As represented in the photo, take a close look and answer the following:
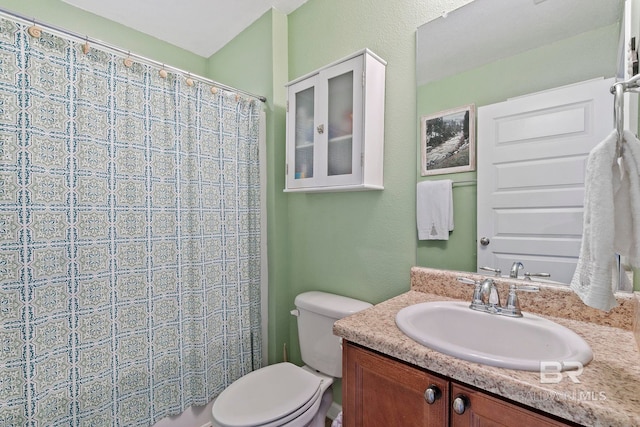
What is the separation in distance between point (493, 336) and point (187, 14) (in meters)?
2.42

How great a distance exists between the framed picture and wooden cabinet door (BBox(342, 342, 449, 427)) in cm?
80

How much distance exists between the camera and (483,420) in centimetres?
65

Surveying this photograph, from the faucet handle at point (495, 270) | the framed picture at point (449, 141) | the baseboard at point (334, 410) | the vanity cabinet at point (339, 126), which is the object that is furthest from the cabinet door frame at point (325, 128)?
the baseboard at point (334, 410)

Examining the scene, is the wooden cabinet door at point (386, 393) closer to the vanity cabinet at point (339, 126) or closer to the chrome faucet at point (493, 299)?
the chrome faucet at point (493, 299)

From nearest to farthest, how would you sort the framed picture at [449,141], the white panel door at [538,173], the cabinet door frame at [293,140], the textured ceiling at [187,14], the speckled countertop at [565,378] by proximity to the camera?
the speckled countertop at [565,378] → the white panel door at [538,173] → the framed picture at [449,141] → the cabinet door frame at [293,140] → the textured ceiling at [187,14]

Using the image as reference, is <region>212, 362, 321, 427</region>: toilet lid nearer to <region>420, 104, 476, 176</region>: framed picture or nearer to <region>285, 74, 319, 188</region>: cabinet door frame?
<region>285, 74, 319, 188</region>: cabinet door frame

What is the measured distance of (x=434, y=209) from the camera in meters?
1.25

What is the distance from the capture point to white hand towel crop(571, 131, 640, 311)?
25.1 inches

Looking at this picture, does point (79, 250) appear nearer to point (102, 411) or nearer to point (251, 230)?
point (102, 411)

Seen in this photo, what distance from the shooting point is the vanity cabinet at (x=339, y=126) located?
4.40 ft

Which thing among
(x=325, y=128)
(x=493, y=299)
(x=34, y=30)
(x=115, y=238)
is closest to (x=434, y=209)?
(x=493, y=299)

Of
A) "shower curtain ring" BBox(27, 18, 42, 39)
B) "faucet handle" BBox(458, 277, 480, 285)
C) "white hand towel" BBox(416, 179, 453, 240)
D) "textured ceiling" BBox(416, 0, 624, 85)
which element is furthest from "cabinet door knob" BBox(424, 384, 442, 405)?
"shower curtain ring" BBox(27, 18, 42, 39)

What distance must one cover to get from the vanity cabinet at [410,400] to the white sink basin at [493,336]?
0.26 ft

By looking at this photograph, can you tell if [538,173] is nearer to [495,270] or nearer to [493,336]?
[495,270]
